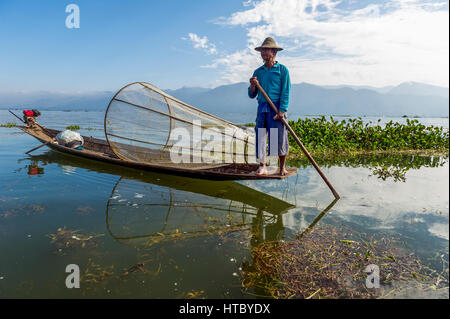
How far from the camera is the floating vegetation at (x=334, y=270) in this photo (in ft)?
7.11

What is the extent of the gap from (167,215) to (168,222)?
9.5 inches

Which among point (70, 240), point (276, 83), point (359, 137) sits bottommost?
point (70, 240)

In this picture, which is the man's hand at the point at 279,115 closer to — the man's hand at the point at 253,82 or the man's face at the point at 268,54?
the man's hand at the point at 253,82

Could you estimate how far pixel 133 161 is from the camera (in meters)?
5.71

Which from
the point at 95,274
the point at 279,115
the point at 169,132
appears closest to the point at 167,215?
the point at 95,274

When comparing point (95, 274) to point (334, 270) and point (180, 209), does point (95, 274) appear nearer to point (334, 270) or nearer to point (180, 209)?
point (180, 209)

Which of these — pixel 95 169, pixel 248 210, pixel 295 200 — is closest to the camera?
pixel 248 210

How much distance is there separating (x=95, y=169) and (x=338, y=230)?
5547 millimetres

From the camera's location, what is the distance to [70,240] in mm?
2857

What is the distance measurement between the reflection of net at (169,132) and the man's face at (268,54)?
1.42m

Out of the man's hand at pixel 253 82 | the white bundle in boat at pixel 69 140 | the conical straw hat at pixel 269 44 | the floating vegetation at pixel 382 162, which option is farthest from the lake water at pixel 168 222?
the conical straw hat at pixel 269 44

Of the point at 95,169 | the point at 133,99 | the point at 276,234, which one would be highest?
the point at 133,99
